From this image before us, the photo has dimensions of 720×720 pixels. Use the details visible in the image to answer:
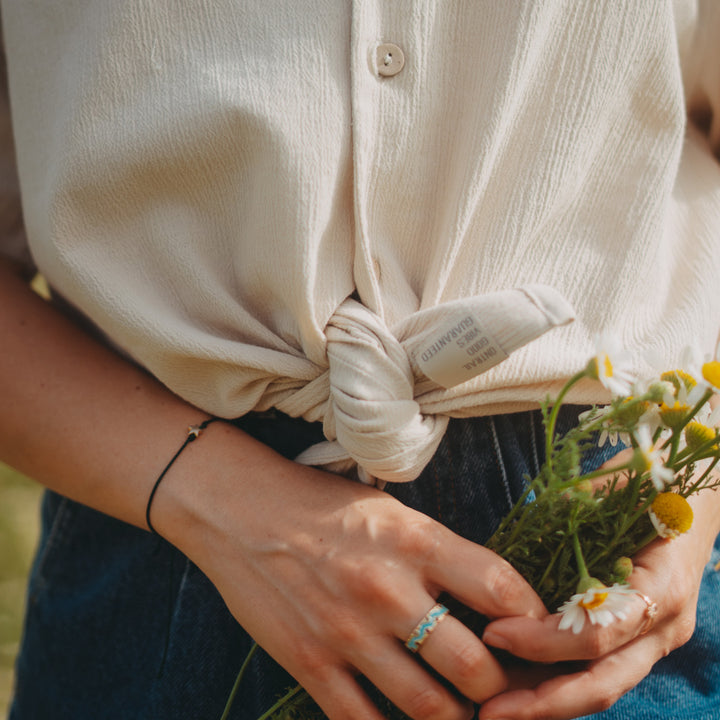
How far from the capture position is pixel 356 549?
27.5 inches

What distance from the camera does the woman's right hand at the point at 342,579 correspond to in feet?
2.19

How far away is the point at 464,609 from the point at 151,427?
452mm

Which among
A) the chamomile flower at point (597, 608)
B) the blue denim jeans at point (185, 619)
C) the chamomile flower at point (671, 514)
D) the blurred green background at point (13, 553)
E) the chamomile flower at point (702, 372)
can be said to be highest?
the chamomile flower at point (702, 372)

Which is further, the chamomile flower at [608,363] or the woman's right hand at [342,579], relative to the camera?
the woman's right hand at [342,579]

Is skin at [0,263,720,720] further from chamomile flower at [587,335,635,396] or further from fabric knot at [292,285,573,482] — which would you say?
chamomile flower at [587,335,635,396]

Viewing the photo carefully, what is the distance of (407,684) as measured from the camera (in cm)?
67

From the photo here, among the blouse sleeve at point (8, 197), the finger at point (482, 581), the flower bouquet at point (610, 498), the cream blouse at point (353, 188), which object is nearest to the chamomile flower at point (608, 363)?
the flower bouquet at point (610, 498)

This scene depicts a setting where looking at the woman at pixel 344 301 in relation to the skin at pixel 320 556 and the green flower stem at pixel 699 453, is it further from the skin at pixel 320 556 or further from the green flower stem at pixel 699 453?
the green flower stem at pixel 699 453

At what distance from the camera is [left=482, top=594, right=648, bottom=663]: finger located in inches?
25.2

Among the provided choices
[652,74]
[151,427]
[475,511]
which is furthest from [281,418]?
[652,74]

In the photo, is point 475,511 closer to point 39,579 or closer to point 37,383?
point 37,383

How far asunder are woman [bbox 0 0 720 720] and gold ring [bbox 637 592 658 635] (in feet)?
0.06

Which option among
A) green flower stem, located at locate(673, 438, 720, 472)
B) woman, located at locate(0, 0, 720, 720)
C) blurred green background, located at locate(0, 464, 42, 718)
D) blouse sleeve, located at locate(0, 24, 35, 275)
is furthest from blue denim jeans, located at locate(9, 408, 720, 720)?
blurred green background, located at locate(0, 464, 42, 718)

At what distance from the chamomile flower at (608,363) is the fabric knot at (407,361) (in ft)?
0.15
